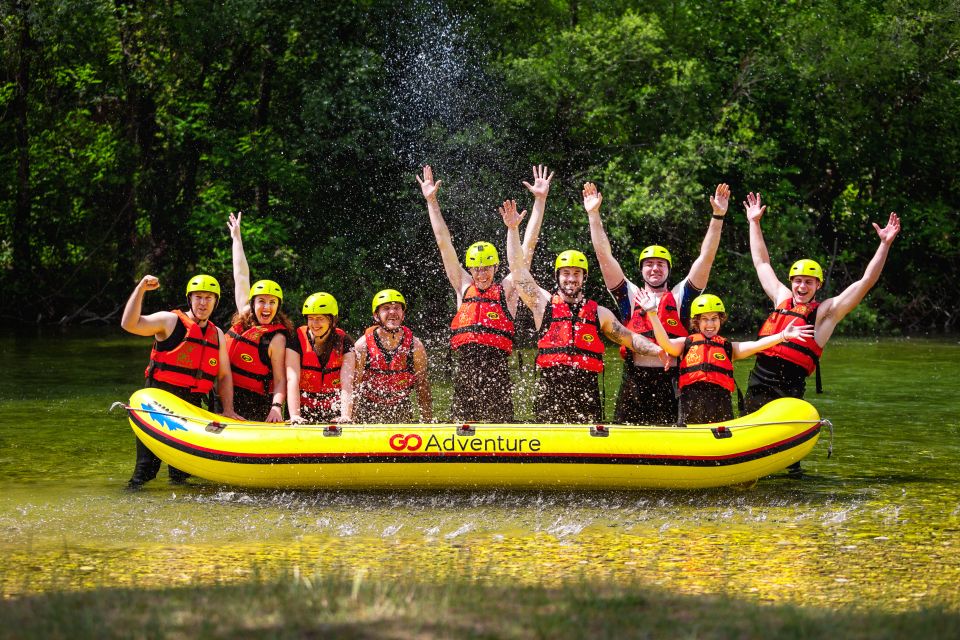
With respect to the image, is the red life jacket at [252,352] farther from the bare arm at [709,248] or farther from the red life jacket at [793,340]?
the red life jacket at [793,340]

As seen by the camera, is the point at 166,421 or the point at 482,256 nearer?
the point at 166,421

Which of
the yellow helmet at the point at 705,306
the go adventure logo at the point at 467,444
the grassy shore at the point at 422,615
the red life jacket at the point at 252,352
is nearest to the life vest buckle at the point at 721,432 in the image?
the yellow helmet at the point at 705,306

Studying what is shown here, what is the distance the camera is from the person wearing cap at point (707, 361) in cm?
759

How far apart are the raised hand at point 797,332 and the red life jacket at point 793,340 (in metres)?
0.08

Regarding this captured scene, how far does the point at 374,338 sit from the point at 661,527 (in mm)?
2317

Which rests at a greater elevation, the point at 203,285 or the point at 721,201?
the point at 721,201

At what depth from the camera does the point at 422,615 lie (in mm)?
4059

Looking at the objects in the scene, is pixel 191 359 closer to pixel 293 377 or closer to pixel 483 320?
pixel 293 377

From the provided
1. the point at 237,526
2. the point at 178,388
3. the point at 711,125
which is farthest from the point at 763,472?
the point at 711,125

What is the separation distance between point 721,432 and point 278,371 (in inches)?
112

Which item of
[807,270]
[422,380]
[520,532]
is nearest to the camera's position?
[520,532]

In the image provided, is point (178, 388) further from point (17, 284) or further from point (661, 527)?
point (17, 284)

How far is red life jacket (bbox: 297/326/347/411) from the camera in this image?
790 centimetres

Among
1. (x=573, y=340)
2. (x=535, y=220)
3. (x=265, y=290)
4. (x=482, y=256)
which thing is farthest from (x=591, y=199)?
(x=265, y=290)
